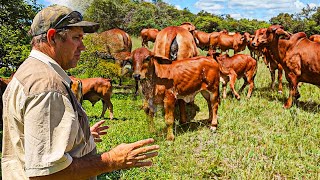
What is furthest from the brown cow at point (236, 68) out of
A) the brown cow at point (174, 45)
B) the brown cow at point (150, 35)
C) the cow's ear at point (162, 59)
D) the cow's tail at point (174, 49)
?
the brown cow at point (150, 35)

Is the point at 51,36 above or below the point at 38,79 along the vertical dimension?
above

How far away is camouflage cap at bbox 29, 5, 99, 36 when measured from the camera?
1804 millimetres

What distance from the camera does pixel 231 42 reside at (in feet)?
61.0

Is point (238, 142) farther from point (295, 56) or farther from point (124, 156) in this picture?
point (124, 156)

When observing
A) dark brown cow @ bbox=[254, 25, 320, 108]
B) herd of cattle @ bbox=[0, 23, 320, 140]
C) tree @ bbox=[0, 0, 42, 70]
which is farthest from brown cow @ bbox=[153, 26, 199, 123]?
tree @ bbox=[0, 0, 42, 70]

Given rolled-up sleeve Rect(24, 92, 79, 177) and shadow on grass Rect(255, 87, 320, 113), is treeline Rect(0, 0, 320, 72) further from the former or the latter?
shadow on grass Rect(255, 87, 320, 113)

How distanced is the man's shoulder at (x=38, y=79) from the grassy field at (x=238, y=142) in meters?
3.23

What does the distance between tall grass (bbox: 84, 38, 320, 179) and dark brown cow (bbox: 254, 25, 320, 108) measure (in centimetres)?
63

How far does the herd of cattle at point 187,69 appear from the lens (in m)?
6.42

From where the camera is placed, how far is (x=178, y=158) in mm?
5535

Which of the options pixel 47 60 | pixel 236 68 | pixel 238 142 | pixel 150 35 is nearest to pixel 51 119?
pixel 47 60

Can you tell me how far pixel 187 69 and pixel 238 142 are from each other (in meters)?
1.62

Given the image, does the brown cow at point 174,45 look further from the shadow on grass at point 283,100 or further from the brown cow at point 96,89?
the shadow on grass at point 283,100

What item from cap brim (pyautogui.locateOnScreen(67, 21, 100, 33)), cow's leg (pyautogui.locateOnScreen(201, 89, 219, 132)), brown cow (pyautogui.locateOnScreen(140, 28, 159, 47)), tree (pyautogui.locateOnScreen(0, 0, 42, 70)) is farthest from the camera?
brown cow (pyautogui.locateOnScreen(140, 28, 159, 47))
